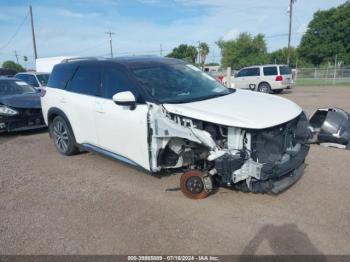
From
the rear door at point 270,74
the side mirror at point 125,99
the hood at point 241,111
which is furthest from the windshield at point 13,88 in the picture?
the rear door at point 270,74

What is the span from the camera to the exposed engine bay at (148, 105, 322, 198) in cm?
380

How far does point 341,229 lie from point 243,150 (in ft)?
4.36

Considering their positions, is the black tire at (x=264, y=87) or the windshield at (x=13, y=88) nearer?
the windshield at (x=13, y=88)

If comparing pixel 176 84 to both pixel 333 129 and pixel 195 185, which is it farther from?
pixel 333 129

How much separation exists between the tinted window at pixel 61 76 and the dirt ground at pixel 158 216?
1.73 m

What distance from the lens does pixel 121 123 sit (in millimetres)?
4688

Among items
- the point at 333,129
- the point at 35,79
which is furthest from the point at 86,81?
the point at 35,79

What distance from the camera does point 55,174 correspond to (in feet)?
18.1

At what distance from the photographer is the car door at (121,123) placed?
14.5 feet

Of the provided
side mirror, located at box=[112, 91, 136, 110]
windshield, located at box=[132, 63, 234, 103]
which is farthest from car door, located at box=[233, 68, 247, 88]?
side mirror, located at box=[112, 91, 136, 110]

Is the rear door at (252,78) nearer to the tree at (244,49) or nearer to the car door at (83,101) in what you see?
the car door at (83,101)

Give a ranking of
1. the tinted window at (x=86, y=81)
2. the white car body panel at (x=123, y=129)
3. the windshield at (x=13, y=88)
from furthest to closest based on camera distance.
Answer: the windshield at (x=13, y=88) < the tinted window at (x=86, y=81) < the white car body panel at (x=123, y=129)

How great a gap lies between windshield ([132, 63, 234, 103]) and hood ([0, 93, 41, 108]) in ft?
15.7

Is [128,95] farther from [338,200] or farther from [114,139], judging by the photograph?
[338,200]
